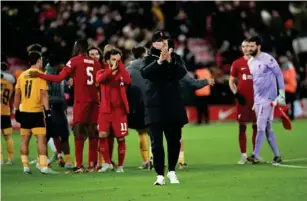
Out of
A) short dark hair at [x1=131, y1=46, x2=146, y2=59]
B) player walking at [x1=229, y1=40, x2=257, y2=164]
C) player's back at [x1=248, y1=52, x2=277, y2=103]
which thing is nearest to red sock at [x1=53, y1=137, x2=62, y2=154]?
short dark hair at [x1=131, y1=46, x2=146, y2=59]

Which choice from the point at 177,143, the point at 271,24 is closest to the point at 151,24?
the point at 271,24

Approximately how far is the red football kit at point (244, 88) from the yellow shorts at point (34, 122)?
3.86m

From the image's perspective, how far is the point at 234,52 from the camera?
119 ft

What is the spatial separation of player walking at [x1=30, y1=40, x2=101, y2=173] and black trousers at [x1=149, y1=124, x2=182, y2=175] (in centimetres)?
321

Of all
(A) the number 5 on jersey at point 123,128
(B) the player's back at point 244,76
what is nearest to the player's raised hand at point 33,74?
(A) the number 5 on jersey at point 123,128

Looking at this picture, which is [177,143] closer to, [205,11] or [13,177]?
[13,177]

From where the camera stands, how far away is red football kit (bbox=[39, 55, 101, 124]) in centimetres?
1642

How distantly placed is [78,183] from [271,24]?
23773 millimetres

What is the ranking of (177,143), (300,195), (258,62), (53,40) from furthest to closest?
(53,40) < (258,62) < (177,143) < (300,195)

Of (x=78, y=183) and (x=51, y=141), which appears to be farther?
(x=51, y=141)

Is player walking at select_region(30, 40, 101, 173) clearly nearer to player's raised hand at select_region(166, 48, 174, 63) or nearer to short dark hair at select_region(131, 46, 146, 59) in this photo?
short dark hair at select_region(131, 46, 146, 59)

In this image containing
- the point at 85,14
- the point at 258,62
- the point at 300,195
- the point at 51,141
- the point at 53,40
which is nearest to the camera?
the point at 300,195

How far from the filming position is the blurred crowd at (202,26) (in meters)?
34.6

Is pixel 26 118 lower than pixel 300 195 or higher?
higher
